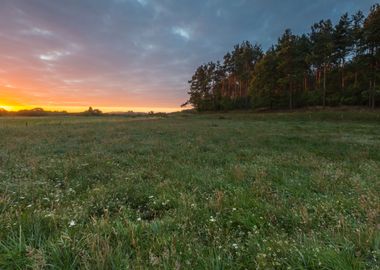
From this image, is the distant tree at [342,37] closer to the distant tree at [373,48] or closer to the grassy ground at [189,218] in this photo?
the distant tree at [373,48]

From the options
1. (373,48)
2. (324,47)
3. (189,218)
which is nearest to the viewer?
(189,218)

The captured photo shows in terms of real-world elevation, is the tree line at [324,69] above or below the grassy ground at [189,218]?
above

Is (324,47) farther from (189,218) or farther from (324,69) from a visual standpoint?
(189,218)

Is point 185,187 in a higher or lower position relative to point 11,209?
lower

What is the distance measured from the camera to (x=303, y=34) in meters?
65.8

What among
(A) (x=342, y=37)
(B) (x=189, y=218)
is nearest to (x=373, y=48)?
(A) (x=342, y=37)

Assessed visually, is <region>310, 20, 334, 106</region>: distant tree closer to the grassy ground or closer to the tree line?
the tree line

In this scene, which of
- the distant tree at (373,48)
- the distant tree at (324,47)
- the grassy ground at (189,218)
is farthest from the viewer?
the distant tree at (324,47)

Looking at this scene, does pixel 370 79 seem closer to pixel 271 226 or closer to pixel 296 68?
pixel 296 68

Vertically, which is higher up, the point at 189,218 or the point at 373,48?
the point at 373,48

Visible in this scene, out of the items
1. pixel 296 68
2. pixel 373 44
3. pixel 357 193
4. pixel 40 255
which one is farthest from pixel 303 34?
pixel 40 255

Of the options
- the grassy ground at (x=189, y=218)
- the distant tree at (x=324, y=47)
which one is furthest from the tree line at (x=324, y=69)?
the grassy ground at (x=189, y=218)

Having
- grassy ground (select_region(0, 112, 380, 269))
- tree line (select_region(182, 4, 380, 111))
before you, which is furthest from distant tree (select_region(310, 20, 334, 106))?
grassy ground (select_region(0, 112, 380, 269))

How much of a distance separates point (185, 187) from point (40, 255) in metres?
3.90
